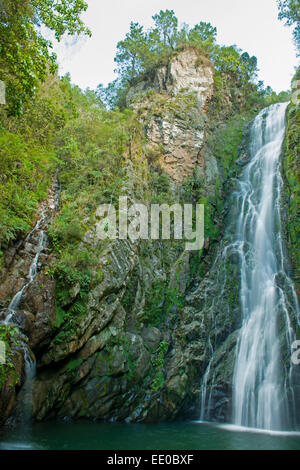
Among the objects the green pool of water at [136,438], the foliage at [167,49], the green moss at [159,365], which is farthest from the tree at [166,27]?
the green pool of water at [136,438]

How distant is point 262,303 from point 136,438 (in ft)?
23.6

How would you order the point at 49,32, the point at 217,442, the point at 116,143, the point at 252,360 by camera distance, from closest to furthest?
the point at 217,442, the point at 49,32, the point at 252,360, the point at 116,143

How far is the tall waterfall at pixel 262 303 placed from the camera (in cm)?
1037

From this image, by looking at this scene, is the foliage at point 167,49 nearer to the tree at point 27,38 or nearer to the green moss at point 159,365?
the tree at point 27,38

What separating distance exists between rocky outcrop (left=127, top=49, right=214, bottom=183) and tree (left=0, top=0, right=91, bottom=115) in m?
9.17

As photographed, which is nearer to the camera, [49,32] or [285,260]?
[49,32]

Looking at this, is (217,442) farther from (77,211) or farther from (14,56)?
(14,56)

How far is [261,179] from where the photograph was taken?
17469 mm

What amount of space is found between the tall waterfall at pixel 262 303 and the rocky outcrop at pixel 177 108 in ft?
12.6

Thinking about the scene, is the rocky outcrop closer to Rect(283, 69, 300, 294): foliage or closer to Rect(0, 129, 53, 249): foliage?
Rect(283, 69, 300, 294): foliage

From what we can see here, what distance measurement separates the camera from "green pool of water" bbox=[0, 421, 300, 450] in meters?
7.24

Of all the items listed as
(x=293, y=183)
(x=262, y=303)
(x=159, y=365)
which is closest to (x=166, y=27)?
(x=293, y=183)

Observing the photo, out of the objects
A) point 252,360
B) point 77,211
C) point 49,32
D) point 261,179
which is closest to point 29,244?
point 77,211
